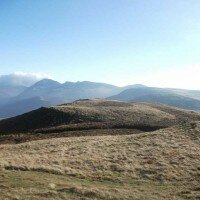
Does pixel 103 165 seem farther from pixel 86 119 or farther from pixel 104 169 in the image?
pixel 86 119

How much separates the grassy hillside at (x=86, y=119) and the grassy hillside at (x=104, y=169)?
16266 millimetres

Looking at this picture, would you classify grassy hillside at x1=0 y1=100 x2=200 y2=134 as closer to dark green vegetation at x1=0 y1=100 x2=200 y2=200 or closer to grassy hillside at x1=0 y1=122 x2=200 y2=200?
dark green vegetation at x1=0 y1=100 x2=200 y2=200

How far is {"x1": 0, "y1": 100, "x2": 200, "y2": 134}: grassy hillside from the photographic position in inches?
2500

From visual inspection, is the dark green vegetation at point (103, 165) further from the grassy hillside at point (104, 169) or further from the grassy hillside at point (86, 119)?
the grassy hillside at point (86, 119)

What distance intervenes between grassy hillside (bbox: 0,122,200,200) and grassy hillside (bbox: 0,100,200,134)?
16266 millimetres

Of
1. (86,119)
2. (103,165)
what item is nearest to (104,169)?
(103,165)

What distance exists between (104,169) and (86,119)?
37544mm

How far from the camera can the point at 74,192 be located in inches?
982

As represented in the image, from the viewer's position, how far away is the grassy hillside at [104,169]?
2520cm

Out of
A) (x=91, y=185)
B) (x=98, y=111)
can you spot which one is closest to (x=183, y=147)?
(x=91, y=185)

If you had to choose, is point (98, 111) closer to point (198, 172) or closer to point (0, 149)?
point (0, 149)

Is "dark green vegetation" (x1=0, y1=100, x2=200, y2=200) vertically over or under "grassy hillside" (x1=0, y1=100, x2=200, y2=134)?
under

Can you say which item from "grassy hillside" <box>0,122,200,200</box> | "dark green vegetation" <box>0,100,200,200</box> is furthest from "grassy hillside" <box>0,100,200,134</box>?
"grassy hillside" <box>0,122,200,200</box>

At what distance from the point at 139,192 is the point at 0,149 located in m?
22.2
